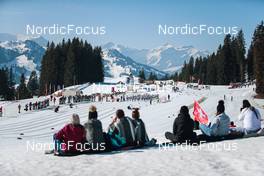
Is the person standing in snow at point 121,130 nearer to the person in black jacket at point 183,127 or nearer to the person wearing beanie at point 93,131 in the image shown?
the person wearing beanie at point 93,131

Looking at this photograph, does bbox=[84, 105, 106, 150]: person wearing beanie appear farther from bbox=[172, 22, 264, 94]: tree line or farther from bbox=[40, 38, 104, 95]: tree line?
bbox=[172, 22, 264, 94]: tree line

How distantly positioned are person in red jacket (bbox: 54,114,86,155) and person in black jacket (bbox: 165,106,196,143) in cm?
276

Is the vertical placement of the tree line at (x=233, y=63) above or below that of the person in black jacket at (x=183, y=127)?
above

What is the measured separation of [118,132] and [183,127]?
1820 millimetres

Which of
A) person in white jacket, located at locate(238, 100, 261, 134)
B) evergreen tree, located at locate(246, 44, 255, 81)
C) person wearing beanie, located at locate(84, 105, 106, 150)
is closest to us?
person wearing beanie, located at locate(84, 105, 106, 150)

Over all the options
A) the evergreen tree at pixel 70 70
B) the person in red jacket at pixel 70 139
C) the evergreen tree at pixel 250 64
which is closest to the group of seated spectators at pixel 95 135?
the person in red jacket at pixel 70 139

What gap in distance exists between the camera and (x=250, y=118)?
1380cm

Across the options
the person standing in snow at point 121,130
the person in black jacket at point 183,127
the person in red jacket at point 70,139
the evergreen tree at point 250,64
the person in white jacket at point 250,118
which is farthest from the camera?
the evergreen tree at point 250,64

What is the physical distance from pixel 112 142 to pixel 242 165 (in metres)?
3.70

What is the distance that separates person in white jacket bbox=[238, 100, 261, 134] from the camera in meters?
13.7

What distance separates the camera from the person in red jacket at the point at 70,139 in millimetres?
11227

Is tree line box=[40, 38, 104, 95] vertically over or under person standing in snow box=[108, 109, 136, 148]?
over

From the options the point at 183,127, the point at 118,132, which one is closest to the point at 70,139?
the point at 118,132

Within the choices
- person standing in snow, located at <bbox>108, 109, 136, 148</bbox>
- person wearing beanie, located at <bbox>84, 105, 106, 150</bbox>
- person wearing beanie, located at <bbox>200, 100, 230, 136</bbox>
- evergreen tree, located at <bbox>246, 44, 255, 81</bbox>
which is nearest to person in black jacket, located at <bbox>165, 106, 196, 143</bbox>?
person wearing beanie, located at <bbox>200, 100, 230, 136</bbox>
